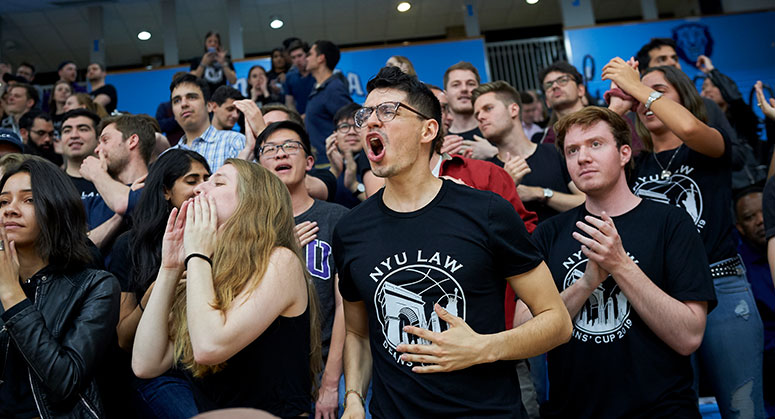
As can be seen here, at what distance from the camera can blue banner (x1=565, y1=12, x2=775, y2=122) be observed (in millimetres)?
9695

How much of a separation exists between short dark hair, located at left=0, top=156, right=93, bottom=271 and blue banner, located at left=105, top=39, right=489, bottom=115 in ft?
24.0

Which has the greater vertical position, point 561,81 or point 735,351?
point 561,81

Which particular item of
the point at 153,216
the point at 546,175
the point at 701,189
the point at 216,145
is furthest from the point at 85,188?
the point at 701,189

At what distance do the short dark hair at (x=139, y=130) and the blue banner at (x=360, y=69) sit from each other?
580 centimetres

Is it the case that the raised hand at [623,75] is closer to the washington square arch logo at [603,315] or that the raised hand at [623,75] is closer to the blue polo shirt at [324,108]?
the washington square arch logo at [603,315]

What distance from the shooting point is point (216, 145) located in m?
4.69

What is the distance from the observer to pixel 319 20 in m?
12.8

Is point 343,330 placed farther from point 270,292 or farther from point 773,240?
point 773,240

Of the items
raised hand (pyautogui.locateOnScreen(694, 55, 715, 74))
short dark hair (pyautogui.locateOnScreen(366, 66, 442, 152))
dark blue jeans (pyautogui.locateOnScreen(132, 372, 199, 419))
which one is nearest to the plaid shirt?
dark blue jeans (pyautogui.locateOnScreen(132, 372, 199, 419))

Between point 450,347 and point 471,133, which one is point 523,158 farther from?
point 450,347

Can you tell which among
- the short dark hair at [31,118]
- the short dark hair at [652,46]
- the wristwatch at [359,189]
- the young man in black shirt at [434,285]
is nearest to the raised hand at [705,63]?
the short dark hair at [652,46]

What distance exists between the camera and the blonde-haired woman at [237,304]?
6.54 feet

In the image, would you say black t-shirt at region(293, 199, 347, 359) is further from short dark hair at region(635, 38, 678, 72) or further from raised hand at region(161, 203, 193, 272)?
short dark hair at region(635, 38, 678, 72)

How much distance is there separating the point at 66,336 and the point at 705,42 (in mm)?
10265
